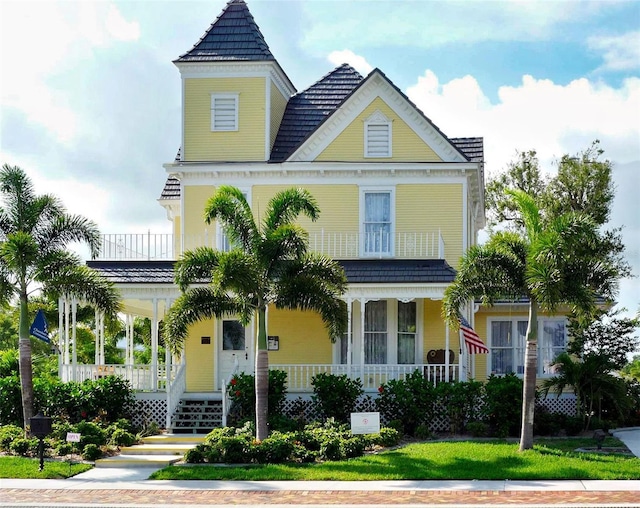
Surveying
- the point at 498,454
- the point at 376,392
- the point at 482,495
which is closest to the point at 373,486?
the point at 482,495

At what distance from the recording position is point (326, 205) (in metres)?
28.2

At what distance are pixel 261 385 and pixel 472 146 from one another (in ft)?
37.5

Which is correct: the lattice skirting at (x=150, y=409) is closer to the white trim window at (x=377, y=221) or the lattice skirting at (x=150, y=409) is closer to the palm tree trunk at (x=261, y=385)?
the palm tree trunk at (x=261, y=385)

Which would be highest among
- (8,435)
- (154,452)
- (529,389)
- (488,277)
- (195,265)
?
(195,265)

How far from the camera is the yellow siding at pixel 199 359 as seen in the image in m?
27.8

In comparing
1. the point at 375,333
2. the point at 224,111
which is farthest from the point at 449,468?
the point at 224,111

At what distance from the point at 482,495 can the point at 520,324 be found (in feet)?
52.6

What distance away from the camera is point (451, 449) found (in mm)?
21406

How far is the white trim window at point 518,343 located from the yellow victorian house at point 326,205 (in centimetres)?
396

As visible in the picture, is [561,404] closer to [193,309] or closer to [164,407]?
[164,407]

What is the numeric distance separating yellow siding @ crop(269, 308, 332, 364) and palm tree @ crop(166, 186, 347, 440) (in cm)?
548

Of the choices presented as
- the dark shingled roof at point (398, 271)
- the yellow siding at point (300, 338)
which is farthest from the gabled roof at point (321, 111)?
the yellow siding at point (300, 338)

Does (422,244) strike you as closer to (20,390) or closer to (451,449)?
(451,449)

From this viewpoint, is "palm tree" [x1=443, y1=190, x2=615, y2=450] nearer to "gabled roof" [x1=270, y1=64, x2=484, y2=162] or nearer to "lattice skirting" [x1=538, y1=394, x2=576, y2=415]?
"lattice skirting" [x1=538, y1=394, x2=576, y2=415]
